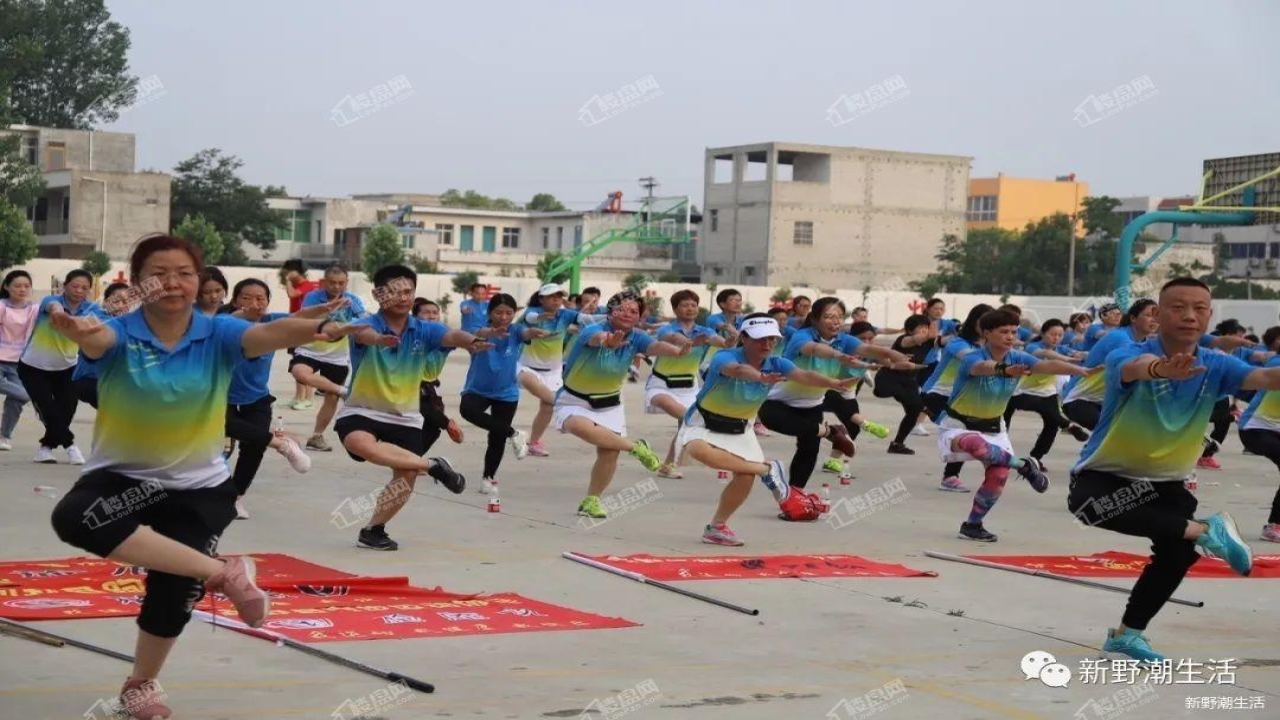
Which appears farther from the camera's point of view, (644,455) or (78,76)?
(78,76)

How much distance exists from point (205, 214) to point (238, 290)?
59.8 m

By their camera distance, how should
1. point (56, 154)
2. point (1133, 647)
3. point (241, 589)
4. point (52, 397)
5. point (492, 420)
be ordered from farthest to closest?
point (56, 154), point (52, 397), point (492, 420), point (1133, 647), point (241, 589)

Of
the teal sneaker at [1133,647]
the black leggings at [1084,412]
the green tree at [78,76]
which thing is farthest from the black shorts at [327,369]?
the green tree at [78,76]

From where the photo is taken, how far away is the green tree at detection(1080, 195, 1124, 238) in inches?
2547

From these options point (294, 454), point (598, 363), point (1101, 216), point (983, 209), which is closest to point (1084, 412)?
point (598, 363)

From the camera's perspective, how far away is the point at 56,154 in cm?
6494

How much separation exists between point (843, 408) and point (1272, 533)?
448 cm

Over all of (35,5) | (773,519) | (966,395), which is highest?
(35,5)

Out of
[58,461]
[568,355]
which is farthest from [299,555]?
[58,461]

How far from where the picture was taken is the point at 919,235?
235 ft

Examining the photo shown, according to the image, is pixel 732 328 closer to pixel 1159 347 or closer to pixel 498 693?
pixel 1159 347

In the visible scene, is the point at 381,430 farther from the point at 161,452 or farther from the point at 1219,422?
the point at 1219,422

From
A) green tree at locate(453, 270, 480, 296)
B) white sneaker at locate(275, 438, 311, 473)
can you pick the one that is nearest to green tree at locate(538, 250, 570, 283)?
green tree at locate(453, 270, 480, 296)

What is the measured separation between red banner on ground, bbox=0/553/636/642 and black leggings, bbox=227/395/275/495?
6.61 feet
